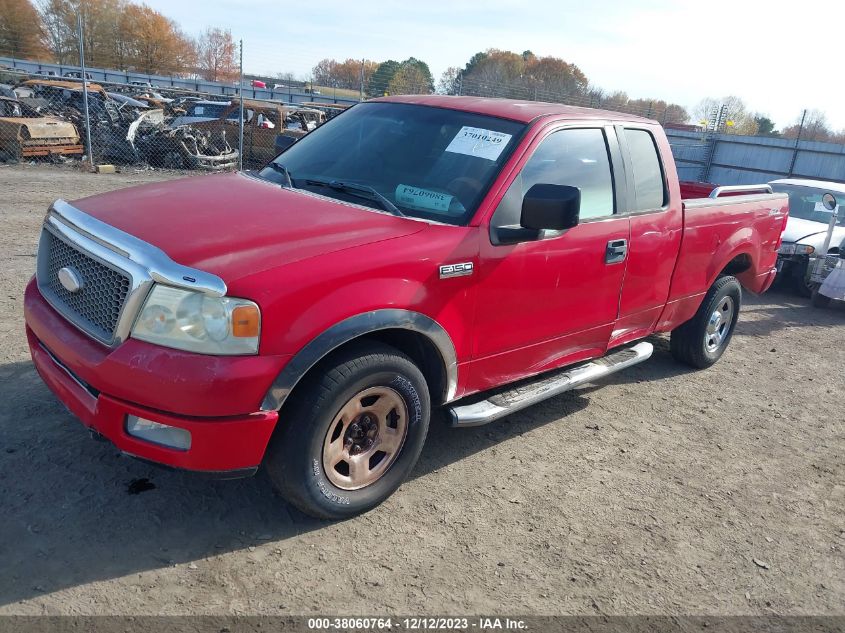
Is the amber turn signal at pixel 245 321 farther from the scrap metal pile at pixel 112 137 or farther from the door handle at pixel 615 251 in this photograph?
the scrap metal pile at pixel 112 137

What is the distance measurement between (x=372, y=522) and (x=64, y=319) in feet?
5.77

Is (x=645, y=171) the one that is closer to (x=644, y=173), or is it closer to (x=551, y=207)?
(x=644, y=173)

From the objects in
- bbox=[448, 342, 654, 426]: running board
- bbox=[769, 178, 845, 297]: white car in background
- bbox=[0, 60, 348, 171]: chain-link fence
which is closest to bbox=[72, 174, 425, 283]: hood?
bbox=[448, 342, 654, 426]: running board

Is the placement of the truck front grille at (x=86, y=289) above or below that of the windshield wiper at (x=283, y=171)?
below

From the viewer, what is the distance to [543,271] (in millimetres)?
3881

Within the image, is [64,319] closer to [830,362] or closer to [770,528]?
[770,528]

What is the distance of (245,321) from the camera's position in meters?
2.76

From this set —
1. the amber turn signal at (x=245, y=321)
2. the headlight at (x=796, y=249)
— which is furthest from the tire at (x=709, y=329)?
the amber turn signal at (x=245, y=321)

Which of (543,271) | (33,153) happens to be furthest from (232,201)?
(33,153)

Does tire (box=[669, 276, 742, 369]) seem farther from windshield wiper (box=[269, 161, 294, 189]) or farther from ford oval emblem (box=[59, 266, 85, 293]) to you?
ford oval emblem (box=[59, 266, 85, 293])

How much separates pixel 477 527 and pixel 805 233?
8.24 metres

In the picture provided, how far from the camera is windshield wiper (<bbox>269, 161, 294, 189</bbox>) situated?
13.2 ft

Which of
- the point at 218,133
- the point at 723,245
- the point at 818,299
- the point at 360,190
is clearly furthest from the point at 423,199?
the point at 218,133

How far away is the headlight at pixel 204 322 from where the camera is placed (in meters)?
2.75
